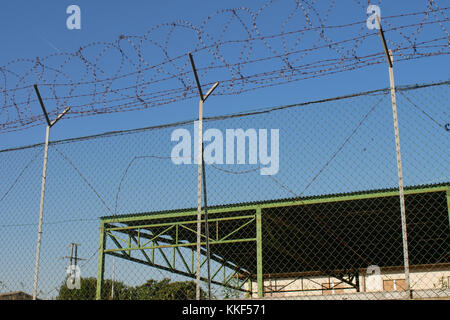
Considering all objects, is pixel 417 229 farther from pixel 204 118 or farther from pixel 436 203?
pixel 204 118

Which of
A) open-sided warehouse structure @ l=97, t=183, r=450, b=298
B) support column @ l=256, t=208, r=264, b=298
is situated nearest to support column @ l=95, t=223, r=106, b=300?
open-sided warehouse structure @ l=97, t=183, r=450, b=298

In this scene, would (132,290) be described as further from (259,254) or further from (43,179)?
(259,254)

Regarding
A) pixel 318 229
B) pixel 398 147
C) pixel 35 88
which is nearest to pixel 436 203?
pixel 318 229

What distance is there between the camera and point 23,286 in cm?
909

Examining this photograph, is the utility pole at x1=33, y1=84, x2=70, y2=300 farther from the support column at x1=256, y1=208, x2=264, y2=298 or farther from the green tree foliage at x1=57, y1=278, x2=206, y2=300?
the support column at x1=256, y1=208, x2=264, y2=298

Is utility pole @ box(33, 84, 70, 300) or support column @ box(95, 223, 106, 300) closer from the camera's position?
utility pole @ box(33, 84, 70, 300)

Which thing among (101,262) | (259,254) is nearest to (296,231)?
(259,254)

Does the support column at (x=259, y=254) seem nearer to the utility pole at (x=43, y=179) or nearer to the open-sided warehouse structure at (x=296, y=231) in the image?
the open-sided warehouse structure at (x=296, y=231)

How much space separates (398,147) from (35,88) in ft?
20.6

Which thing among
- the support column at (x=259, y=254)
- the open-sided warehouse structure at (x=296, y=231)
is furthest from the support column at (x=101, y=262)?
the support column at (x=259, y=254)

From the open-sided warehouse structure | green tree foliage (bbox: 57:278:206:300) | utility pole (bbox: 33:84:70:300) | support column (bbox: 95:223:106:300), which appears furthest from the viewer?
the open-sided warehouse structure

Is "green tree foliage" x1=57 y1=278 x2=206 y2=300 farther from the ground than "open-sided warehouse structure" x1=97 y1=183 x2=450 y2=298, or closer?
closer
